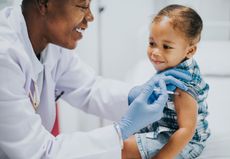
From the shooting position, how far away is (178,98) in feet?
3.65

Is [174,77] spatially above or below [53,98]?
above

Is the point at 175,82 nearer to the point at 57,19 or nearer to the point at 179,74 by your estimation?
the point at 179,74

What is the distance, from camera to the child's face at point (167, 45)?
3.76 feet

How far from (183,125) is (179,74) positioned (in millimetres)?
180

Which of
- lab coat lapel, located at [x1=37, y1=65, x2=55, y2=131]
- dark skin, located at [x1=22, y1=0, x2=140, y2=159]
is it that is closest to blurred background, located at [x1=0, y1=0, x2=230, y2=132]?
lab coat lapel, located at [x1=37, y1=65, x2=55, y2=131]

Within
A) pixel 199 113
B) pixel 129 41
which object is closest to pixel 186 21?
pixel 199 113

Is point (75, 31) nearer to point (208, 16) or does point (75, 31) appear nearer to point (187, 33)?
point (187, 33)

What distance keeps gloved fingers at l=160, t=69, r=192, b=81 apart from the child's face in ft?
0.13

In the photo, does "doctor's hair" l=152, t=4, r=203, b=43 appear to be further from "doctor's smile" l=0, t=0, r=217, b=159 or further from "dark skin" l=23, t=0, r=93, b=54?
"dark skin" l=23, t=0, r=93, b=54

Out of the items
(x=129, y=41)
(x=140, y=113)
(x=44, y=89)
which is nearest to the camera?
(x=140, y=113)

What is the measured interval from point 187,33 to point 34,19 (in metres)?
0.55

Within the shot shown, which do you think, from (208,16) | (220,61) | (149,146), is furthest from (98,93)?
(208,16)

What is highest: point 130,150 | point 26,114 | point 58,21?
point 58,21

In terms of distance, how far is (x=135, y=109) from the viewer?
1.07 meters
